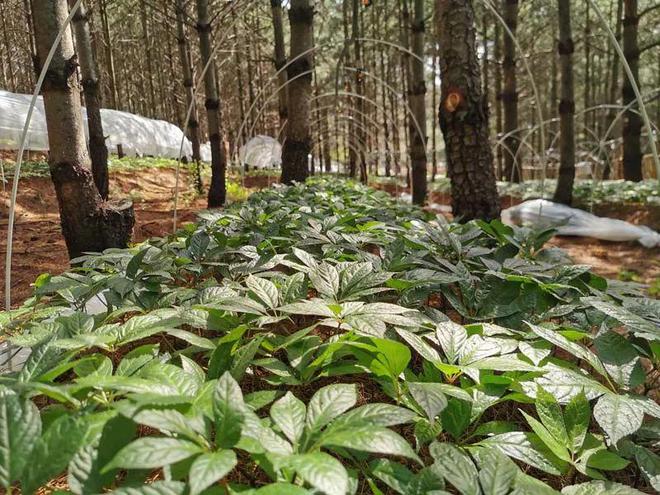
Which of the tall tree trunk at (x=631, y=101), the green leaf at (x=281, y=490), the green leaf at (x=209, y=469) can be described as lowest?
the green leaf at (x=281, y=490)

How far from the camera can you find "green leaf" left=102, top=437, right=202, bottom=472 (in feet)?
1.73

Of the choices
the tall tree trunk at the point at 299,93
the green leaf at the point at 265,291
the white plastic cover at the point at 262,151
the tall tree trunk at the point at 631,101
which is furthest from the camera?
the white plastic cover at the point at 262,151

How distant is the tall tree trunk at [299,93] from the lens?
5875mm

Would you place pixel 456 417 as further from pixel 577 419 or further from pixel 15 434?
pixel 15 434

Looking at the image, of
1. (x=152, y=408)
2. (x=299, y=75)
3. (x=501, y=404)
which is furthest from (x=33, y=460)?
(x=299, y=75)

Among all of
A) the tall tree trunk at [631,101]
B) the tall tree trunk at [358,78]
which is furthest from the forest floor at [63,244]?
the tall tree trunk at [358,78]

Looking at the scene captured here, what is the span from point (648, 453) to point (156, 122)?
21.2m

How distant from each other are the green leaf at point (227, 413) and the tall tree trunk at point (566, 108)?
9090mm

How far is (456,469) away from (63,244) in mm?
4925

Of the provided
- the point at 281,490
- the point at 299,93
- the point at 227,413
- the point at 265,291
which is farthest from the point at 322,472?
the point at 299,93

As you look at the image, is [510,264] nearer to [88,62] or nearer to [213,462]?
[213,462]

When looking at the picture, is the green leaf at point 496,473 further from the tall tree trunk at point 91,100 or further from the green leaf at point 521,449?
the tall tree trunk at point 91,100

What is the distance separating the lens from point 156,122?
770 inches

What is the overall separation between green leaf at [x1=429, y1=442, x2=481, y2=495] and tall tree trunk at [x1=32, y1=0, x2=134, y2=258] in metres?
2.65
